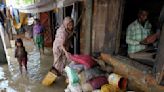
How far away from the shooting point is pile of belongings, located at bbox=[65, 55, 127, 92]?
539cm

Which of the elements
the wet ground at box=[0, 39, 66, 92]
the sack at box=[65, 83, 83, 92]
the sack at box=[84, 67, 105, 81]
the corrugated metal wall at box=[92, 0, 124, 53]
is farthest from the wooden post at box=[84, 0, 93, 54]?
the wet ground at box=[0, 39, 66, 92]

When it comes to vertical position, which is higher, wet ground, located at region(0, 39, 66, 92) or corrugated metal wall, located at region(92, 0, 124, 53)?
corrugated metal wall, located at region(92, 0, 124, 53)

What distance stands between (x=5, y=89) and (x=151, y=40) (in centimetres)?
380

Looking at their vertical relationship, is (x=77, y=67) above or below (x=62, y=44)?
below

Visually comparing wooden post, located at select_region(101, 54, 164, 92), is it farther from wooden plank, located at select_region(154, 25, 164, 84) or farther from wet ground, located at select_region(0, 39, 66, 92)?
wet ground, located at select_region(0, 39, 66, 92)

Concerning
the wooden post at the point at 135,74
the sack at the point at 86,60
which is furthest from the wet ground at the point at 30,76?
the wooden post at the point at 135,74

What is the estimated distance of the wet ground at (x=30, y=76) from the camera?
6922mm

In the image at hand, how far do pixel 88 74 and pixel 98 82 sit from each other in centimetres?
33

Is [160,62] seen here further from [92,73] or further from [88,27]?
[88,27]

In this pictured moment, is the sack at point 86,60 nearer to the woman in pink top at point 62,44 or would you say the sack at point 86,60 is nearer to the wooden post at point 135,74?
the wooden post at point 135,74

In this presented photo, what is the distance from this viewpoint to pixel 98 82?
536 centimetres

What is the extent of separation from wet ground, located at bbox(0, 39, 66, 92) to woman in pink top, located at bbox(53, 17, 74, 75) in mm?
526

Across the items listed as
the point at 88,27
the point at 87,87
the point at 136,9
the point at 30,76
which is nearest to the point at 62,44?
the point at 88,27

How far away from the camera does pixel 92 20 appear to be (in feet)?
19.7
